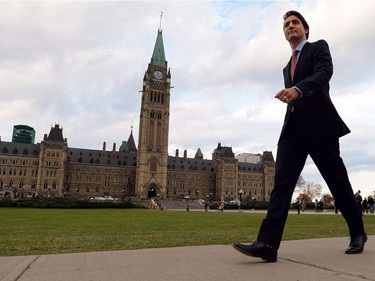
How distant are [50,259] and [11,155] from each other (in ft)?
351

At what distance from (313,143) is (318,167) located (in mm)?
331

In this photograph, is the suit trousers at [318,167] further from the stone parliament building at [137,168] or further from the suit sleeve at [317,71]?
the stone parliament building at [137,168]

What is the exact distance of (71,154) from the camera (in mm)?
108500

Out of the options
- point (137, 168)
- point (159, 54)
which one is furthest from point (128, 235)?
point (159, 54)

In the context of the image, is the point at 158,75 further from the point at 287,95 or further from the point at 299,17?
the point at 287,95

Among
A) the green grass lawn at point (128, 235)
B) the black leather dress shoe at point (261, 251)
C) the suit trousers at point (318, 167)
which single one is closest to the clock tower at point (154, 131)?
the green grass lawn at point (128, 235)

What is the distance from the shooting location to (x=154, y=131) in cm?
10075

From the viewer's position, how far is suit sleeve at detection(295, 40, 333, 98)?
348 centimetres

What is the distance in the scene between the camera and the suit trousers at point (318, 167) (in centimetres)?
382

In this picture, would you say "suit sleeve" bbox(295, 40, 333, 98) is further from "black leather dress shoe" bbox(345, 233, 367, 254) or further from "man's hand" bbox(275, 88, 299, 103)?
"black leather dress shoe" bbox(345, 233, 367, 254)

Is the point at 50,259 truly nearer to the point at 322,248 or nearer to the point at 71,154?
the point at 322,248

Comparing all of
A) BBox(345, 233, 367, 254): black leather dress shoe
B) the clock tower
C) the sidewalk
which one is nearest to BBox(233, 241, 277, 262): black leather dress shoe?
the sidewalk

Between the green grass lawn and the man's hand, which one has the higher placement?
the man's hand

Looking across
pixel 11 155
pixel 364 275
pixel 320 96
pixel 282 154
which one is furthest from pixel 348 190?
pixel 11 155
